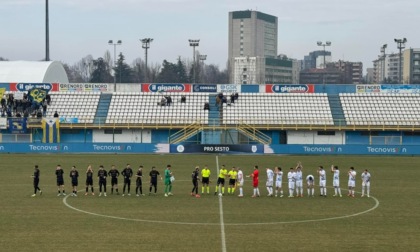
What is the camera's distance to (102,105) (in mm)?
82500

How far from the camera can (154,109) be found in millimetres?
81562

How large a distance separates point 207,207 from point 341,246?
959 cm

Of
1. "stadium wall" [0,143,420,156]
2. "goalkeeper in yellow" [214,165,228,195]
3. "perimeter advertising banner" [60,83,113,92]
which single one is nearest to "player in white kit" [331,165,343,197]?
"goalkeeper in yellow" [214,165,228,195]

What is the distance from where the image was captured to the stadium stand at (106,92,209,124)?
257ft

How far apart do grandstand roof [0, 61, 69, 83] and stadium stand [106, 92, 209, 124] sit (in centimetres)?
1200

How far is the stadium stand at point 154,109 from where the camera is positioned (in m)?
78.2

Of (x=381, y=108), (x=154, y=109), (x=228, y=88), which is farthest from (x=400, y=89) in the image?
(x=154, y=109)

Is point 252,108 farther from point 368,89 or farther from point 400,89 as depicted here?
point 400,89

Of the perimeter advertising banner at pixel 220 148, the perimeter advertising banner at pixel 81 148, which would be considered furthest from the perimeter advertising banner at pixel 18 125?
the perimeter advertising banner at pixel 220 148

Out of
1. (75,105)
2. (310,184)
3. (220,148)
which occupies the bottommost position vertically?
(220,148)

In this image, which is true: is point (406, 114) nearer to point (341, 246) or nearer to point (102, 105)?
point (102, 105)

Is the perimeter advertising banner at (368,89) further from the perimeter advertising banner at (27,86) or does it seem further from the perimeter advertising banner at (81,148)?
the perimeter advertising banner at (27,86)

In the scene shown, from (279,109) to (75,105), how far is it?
25516mm

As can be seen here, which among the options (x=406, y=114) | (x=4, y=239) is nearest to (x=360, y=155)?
(x=406, y=114)
